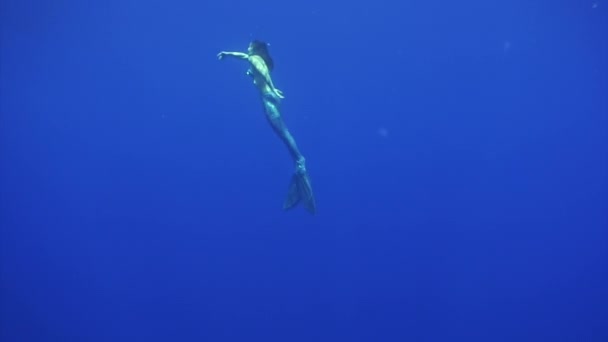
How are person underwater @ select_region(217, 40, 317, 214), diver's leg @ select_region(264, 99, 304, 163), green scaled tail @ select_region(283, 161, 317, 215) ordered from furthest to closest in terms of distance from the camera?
green scaled tail @ select_region(283, 161, 317, 215)
diver's leg @ select_region(264, 99, 304, 163)
person underwater @ select_region(217, 40, 317, 214)

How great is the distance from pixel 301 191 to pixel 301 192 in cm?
1

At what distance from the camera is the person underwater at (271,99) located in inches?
215

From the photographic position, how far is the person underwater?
5.46 metres

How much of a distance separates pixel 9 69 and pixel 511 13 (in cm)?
885

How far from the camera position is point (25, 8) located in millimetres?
9250

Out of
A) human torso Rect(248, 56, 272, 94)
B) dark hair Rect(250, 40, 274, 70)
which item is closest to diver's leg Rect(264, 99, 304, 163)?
human torso Rect(248, 56, 272, 94)

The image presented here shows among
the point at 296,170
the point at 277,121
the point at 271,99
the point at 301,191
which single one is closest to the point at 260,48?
the point at 271,99

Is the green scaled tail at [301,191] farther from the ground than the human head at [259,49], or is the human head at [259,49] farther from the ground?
the human head at [259,49]

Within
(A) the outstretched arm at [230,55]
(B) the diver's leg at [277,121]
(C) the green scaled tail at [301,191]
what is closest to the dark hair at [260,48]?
(A) the outstretched arm at [230,55]

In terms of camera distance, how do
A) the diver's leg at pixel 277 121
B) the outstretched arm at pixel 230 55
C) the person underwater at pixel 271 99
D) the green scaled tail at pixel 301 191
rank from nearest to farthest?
the outstretched arm at pixel 230 55 → the person underwater at pixel 271 99 → the diver's leg at pixel 277 121 → the green scaled tail at pixel 301 191

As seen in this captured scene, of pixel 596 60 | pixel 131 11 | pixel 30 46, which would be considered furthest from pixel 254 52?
pixel 596 60

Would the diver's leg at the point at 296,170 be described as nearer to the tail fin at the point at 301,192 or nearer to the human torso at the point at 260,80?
the tail fin at the point at 301,192

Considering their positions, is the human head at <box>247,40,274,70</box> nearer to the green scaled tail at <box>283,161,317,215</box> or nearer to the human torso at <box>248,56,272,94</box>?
the human torso at <box>248,56,272,94</box>

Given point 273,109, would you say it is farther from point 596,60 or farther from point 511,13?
point 596,60
